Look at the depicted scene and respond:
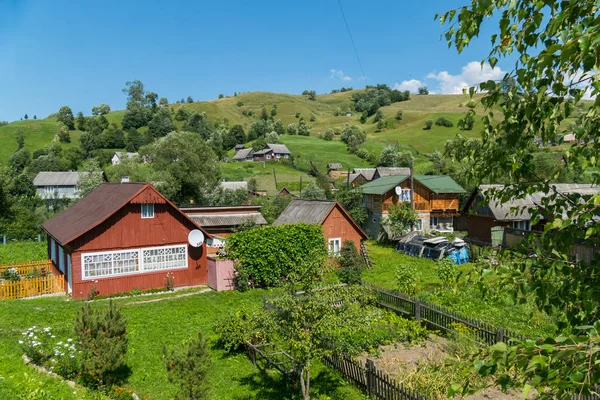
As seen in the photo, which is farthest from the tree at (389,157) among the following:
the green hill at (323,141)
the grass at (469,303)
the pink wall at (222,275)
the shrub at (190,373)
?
the shrub at (190,373)

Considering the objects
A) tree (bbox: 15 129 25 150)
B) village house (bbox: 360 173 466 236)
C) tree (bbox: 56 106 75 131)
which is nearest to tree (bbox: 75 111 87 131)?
tree (bbox: 56 106 75 131)

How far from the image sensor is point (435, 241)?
1237 inches

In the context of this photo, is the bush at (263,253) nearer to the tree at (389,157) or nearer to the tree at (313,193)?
the tree at (313,193)

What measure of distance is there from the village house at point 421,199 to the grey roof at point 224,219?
450 inches

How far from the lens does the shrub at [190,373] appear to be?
8711mm

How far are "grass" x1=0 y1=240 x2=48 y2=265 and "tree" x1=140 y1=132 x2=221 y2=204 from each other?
14.1 m

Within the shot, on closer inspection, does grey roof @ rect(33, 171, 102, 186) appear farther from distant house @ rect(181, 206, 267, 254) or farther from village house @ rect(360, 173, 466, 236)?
village house @ rect(360, 173, 466, 236)

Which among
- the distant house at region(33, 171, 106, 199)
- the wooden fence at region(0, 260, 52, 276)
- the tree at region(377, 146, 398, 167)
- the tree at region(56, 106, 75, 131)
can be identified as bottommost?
the wooden fence at region(0, 260, 52, 276)

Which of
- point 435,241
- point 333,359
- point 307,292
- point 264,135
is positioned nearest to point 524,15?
point 307,292

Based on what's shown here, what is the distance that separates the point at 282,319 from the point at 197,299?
12032 mm

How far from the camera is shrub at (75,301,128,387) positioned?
33.7ft

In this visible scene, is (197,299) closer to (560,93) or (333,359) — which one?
(333,359)

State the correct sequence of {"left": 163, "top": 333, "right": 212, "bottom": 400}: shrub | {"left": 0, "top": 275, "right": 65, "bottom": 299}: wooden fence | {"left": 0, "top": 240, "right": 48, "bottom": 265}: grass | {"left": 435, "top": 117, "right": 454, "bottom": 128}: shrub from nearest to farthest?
{"left": 163, "top": 333, "right": 212, "bottom": 400}: shrub, {"left": 0, "top": 275, "right": 65, "bottom": 299}: wooden fence, {"left": 0, "top": 240, "right": 48, "bottom": 265}: grass, {"left": 435, "top": 117, "right": 454, "bottom": 128}: shrub

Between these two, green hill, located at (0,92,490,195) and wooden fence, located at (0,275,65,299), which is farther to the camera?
green hill, located at (0,92,490,195)
